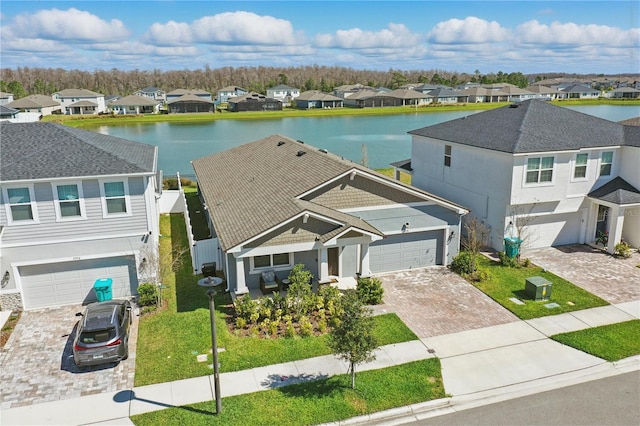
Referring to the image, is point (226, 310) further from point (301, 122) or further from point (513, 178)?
point (301, 122)

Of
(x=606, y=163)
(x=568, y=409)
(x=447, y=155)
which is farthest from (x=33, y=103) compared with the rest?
(x=568, y=409)

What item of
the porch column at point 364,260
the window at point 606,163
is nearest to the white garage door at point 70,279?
the porch column at point 364,260

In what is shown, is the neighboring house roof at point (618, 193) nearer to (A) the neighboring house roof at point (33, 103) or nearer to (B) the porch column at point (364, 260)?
(B) the porch column at point (364, 260)

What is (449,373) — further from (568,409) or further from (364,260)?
(364,260)

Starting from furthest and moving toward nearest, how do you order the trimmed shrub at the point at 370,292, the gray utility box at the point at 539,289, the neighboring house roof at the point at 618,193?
the neighboring house roof at the point at 618,193
the gray utility box at the point at 539,289
the trimmed shrub at the point at 370,292

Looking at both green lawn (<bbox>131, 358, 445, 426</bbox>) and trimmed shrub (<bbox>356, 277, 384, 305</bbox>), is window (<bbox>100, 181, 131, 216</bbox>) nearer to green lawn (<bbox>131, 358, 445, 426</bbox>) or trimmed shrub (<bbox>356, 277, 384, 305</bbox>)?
green lawn (<bbox>131, 358, 445, 426</bbox>)

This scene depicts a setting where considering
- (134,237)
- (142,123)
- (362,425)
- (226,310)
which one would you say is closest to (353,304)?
(362,425)
